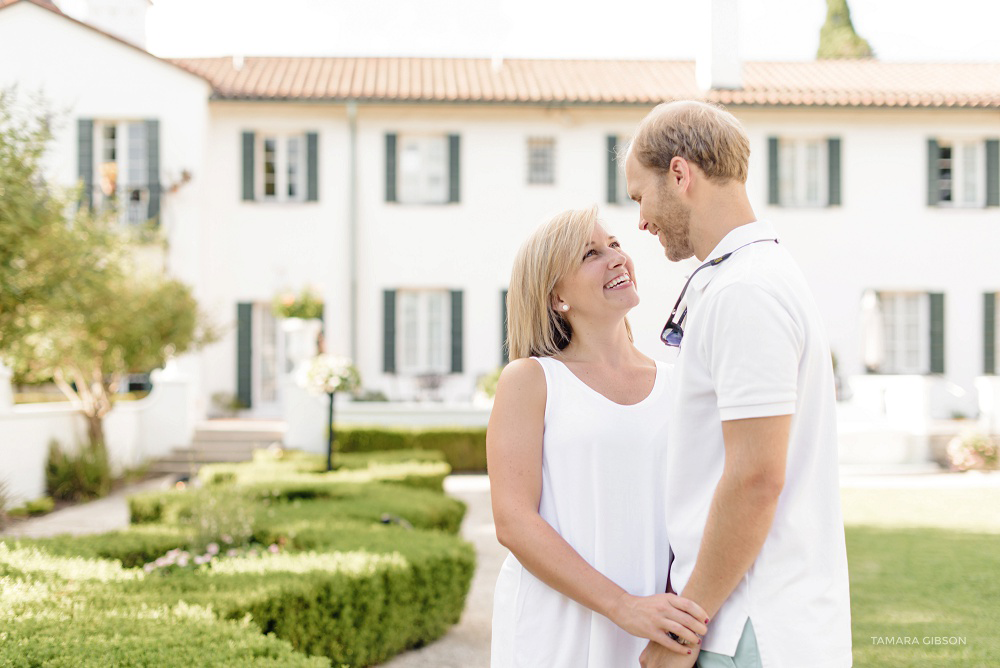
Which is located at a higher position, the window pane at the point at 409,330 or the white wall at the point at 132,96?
the white wall at the point at 132,96

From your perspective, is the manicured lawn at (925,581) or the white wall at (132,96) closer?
the manicured lawn at (925,581)

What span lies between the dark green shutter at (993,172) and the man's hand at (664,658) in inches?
711

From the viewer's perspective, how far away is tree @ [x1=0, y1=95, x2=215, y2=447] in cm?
620

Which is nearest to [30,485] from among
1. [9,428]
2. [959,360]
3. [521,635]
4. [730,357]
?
[9,428]

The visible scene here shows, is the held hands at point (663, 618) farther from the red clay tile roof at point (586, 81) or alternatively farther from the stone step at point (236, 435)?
the red clay tile roof at point (586, 81)

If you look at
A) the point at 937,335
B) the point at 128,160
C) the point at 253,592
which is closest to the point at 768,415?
the point at 253,592

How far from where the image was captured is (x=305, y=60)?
18.7 m

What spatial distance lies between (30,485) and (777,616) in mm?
11094

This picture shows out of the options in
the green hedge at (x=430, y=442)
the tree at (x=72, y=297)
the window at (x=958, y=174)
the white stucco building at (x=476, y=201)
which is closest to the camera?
the tree at (x=72, y=297)

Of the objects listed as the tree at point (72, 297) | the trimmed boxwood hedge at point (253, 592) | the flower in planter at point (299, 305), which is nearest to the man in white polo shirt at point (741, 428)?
the trimmed boxwood hedge at point (253, 592)

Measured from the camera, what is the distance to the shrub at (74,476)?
37.2ft

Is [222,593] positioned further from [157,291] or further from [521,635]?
[157,291]

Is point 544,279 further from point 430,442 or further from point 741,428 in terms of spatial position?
point 430,442

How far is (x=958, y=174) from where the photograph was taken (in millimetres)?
17578
